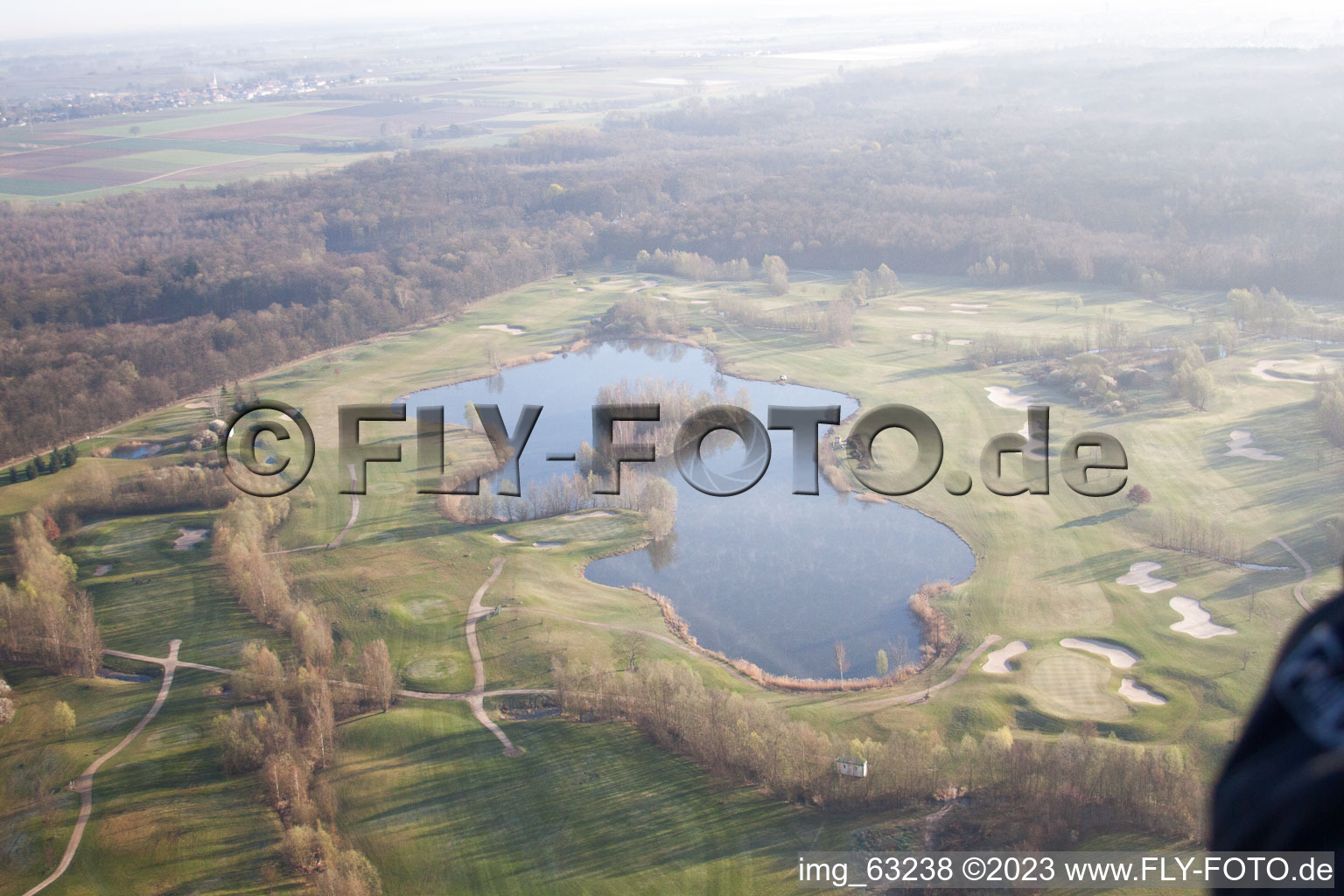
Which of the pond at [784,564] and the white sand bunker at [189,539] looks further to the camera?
the white sand bunker at [189,539]

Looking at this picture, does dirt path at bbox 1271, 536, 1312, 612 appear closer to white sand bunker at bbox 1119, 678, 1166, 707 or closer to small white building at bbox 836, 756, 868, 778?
white sand bunker at bbox 1119, 678, 1166, 707

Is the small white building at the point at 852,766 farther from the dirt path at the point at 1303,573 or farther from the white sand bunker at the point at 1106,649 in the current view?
the dirt path at the point at 1303,573

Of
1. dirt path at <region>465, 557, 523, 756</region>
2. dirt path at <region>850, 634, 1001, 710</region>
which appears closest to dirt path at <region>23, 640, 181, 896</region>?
dirt path at <region>465, 557, 523, 756</region>

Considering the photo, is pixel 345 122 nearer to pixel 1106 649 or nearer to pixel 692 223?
pixel 692 223

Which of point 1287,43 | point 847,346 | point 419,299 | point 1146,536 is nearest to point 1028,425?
point 1146,536

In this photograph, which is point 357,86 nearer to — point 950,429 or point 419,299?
point 419,299
